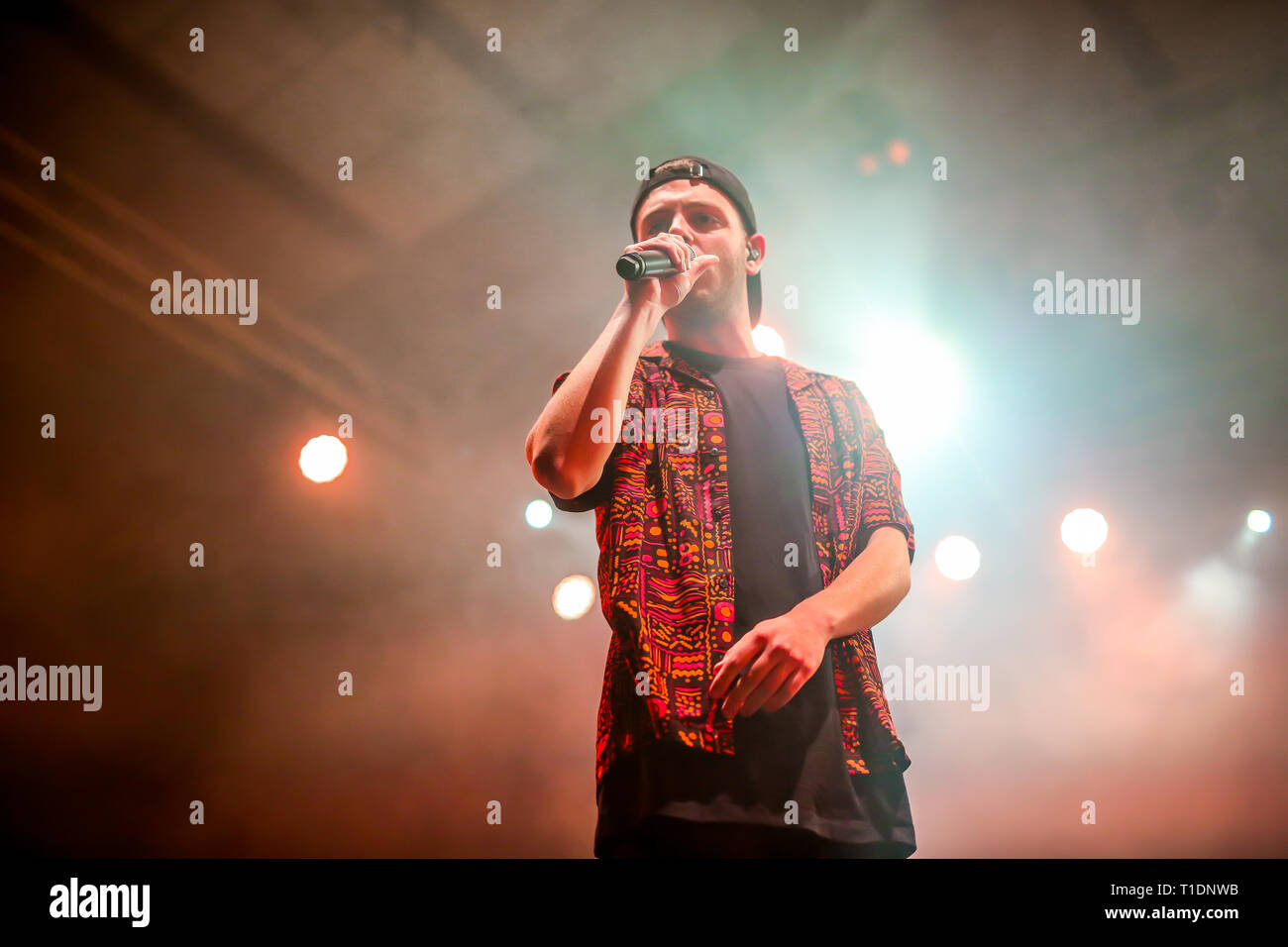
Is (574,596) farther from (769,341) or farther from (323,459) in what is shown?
(769,341)

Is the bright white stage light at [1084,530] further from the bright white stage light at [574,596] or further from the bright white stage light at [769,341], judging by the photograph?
the bright white stage light at [574,596]

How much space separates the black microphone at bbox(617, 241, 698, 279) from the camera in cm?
119

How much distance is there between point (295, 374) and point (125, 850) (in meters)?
1.60

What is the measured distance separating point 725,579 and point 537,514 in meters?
1.53

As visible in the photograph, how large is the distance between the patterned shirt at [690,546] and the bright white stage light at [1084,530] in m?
1.36

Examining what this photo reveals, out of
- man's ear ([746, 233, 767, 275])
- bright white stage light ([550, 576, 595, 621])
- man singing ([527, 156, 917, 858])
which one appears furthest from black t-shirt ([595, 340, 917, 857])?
bright white stage light ([550, 576, 595, 621])

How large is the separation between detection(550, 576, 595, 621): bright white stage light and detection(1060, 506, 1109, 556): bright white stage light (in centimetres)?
153

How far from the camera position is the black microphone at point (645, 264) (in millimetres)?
1186

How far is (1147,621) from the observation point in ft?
7.84

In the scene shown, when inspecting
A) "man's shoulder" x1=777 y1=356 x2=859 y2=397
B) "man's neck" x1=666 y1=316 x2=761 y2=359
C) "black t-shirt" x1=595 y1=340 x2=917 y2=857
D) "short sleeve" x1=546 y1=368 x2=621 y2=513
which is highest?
"man's neck" x1=666 y1=316 x2=761 y2=359

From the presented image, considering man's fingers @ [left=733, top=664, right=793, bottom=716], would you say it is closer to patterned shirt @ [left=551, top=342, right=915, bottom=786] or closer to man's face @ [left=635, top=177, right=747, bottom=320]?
patterned shirt @ [left=551, top=342, right=915, bottom=786]
